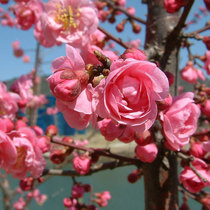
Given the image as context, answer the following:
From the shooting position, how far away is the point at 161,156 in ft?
2.31

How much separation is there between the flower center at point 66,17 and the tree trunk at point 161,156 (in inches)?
11.2

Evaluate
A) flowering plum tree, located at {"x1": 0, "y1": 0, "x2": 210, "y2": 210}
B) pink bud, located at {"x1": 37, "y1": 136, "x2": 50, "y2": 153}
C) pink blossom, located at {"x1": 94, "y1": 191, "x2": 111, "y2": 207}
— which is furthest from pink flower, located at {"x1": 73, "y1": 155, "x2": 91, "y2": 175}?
pink blossom, located at {"x1": 94, "y1": 191, "x2": 111, "y2": 207}

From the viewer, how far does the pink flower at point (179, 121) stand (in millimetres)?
473

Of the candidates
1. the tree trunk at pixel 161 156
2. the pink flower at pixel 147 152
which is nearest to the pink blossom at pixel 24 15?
the tree trunk at pixel 161 156

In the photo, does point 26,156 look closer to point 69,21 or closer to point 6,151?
point 6,151

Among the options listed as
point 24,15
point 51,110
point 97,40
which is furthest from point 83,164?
point 51,110

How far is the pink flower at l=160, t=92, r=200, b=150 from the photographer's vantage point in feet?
1.55

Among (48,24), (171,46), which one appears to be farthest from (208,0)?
(48,24)

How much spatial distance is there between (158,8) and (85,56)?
564 mm

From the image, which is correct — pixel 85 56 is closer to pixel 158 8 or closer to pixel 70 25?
pixel 70 25

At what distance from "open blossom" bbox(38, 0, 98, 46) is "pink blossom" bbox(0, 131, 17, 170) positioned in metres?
0.40

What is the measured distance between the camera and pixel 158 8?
86 cm

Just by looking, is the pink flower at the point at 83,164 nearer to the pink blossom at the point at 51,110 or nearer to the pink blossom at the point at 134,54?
the pink blossom at the point at 134,54

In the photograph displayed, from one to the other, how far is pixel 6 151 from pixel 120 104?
0.32m
